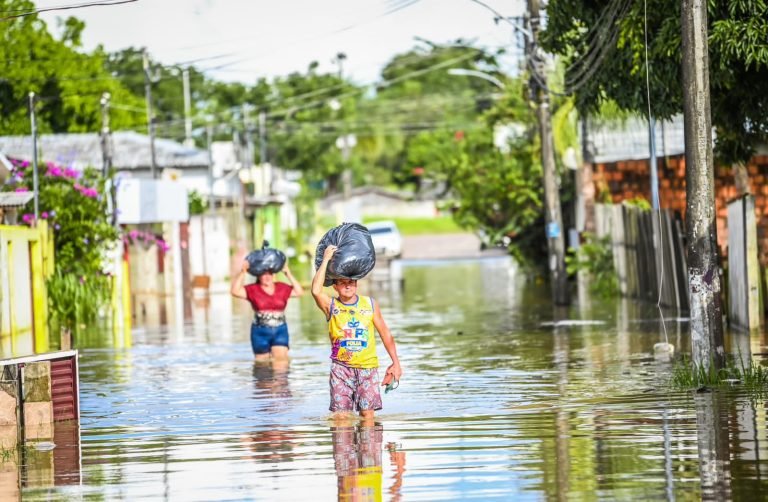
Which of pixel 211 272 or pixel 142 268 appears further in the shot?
pixel 211 272

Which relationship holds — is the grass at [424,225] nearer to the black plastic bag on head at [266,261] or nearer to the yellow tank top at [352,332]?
the black plastic bag on head at [266,261]

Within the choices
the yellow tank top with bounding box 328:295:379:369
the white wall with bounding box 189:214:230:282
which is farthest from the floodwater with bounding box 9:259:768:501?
the white wall with bounding box 189:214:230:282

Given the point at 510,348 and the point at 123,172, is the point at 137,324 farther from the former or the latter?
the point at 123,172

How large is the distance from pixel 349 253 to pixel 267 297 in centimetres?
774

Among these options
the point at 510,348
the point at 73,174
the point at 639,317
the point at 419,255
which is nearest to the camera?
the point at 510,348

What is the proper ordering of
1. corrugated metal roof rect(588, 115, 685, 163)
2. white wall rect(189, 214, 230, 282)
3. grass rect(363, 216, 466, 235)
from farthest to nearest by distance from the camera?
grass rect(363, 216, 466, 235) < white wall rect(189, 214, 230, 282) < corrugated metal roof rect(588, 115, 685, 163)

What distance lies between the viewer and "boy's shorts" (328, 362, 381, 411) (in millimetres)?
13383

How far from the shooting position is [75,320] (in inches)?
1346

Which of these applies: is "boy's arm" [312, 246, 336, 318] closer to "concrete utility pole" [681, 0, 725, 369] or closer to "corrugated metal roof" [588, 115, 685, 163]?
"concrete utility pole" [681, 0, 725, 369]

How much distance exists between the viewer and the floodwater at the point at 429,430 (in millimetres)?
10367

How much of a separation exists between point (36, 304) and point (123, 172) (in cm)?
2679

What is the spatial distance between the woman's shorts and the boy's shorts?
25.5ft

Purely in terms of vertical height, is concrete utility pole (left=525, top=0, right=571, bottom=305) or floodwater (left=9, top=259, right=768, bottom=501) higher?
concrete utility pole (left=525, top=0, right=571, bottom=305)

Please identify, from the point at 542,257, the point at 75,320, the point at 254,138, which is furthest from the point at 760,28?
the point at 254,138
